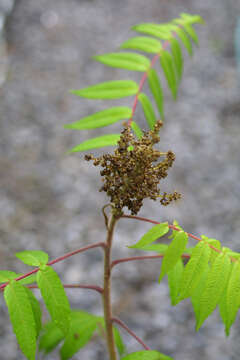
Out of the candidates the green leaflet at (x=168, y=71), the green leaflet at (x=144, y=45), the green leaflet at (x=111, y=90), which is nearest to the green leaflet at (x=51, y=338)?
the green leaflet at (x=111, y=90)

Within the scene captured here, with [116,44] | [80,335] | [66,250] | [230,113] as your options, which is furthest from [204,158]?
[80,335]

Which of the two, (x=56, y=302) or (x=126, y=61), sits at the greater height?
(x=126, y=61)

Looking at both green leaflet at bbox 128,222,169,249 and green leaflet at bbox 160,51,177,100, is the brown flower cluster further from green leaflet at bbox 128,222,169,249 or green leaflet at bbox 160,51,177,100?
green leaflet at bbox 160,51,177,100

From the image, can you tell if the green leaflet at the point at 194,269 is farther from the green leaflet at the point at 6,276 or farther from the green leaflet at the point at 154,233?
the green leaflet at the point at 6,276

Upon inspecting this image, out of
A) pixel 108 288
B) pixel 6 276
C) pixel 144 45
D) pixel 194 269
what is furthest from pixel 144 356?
pixel 144 45

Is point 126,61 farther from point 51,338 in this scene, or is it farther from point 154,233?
point 51,338

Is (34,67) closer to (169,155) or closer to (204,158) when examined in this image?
(204,158)

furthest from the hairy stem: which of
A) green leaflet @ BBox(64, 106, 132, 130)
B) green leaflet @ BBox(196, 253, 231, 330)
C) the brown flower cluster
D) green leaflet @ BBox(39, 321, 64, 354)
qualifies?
green leaflet @ BBox(39, 321, 64, 354)
